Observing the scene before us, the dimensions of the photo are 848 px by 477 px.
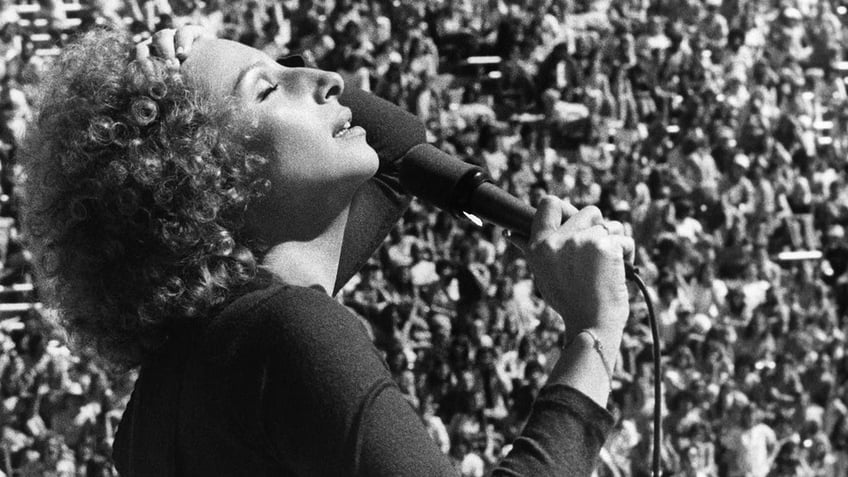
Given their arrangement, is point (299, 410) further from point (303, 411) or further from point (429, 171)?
point (429, 171)

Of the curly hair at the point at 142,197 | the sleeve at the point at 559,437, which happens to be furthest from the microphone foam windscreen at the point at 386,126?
the sleeve at the point at 559,437

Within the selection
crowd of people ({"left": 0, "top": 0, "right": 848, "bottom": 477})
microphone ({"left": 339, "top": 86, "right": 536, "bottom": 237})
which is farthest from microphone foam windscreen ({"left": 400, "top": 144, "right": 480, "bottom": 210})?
crowd of people ({"left": 0, "top": 0, "right": 848, "bottom": 477})

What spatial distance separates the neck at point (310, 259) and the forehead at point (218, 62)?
10cm

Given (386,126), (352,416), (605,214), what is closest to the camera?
(352,416)

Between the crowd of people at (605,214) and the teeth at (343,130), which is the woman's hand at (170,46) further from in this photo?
the crowd of people at (605,214)

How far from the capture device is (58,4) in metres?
5.04

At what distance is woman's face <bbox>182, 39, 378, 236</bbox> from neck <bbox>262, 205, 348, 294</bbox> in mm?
16

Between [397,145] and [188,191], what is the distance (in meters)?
0.30

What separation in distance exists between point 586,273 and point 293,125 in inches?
8.0

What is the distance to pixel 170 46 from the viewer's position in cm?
89

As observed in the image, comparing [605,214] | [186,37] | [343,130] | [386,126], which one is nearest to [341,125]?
[343,130]

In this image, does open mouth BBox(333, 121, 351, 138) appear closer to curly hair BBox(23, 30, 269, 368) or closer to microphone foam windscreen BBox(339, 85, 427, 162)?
curly hair BBox(23, 30, 269, 368)

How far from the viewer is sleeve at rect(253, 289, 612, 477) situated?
0.72 m

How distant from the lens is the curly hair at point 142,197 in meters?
0.82
